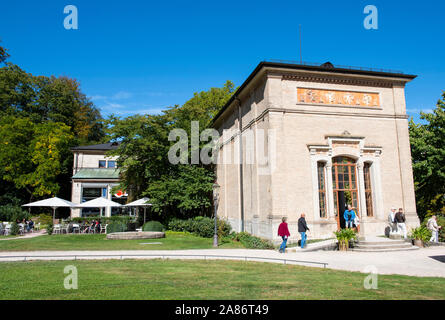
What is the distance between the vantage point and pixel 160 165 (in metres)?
27.2

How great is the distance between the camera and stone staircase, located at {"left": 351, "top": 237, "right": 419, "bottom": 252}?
14.8 m

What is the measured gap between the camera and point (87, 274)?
29.5 feet

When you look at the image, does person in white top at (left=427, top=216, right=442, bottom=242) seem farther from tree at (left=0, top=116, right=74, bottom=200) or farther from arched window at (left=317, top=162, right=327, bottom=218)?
tree at (left=0, top=116, right=74, bottom=200)

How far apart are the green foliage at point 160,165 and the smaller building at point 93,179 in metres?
8.54

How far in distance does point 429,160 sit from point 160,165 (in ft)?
71.0

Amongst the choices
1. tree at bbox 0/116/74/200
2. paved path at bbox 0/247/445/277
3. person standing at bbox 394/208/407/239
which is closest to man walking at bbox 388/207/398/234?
person standing at bbox 394/208/407/239

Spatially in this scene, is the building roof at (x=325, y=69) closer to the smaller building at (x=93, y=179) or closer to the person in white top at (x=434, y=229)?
the person in white top at (x=434, y=229)

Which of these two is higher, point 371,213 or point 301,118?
point 301,118

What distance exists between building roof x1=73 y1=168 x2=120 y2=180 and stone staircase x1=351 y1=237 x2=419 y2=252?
29597mm

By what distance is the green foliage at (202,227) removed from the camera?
73.4 ft

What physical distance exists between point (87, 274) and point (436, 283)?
32.4ft
